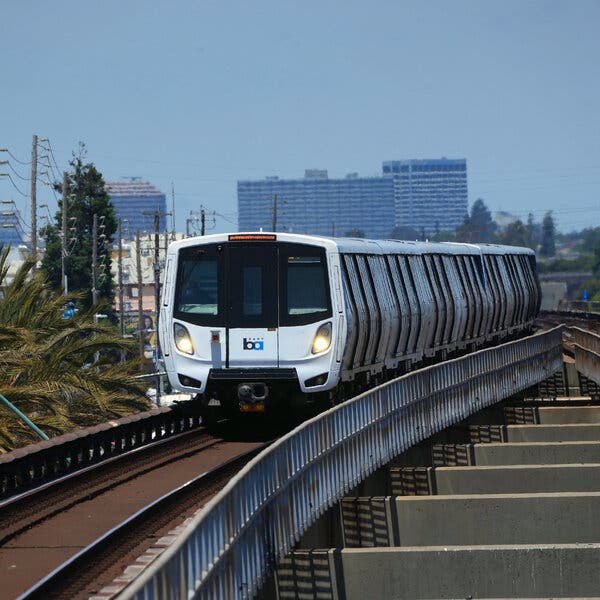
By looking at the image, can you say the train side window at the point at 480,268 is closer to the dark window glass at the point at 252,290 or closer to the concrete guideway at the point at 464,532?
the concrete guideway at the point at 464,532

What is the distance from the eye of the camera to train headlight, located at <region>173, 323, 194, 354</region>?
79.2ft

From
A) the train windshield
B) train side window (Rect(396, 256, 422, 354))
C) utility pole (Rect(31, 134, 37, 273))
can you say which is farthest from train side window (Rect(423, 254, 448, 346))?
utility pole (Rect(31, 134, 37, 273))

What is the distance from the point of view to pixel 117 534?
15547 millimetres

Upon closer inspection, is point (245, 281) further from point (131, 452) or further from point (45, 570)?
point (45, 570)

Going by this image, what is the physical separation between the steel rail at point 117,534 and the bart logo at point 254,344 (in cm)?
295

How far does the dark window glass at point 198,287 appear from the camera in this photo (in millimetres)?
24094

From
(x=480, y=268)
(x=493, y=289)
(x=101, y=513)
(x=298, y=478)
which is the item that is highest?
(x=480, y=268)

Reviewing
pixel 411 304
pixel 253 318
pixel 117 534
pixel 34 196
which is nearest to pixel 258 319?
pixel 253 318

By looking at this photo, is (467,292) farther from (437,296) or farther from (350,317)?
(350,317)

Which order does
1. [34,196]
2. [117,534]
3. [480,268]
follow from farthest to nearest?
[34,196], [480,268], [117,534]

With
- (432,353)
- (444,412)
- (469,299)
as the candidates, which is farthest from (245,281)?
(469,299)

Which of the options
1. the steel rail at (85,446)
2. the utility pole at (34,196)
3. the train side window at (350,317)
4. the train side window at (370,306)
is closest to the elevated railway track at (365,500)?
the steel rail at (85,446)

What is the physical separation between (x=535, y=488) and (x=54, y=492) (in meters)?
11.8

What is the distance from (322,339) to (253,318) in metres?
1.02
